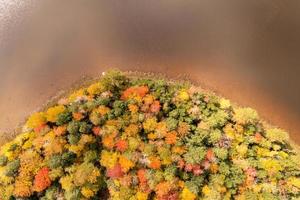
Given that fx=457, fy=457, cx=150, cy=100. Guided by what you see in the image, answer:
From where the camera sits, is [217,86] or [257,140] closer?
[257,140]

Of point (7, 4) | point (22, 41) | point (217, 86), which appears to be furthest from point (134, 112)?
point (7, 4)

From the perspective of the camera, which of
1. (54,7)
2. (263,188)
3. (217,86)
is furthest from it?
(54,7)

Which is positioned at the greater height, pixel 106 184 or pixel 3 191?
pixel 106 184

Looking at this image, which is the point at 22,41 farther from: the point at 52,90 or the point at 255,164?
the point at 255,164

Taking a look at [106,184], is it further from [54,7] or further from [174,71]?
[54,7]

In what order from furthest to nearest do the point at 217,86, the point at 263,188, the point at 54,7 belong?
the point at 54,7
the point at 217,86
the point at 263,188

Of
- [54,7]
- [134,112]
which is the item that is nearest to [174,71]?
[134,112]

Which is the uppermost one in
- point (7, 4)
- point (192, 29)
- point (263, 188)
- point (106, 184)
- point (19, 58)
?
point (192, 29)
